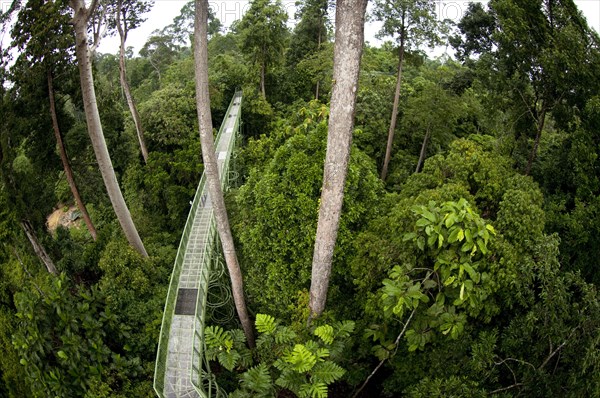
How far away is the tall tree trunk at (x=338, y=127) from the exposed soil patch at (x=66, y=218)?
1642 centimetres

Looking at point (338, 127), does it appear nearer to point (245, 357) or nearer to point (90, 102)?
point (245, 357)

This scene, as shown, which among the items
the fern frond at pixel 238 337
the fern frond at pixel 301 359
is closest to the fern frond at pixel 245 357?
the fern frond at pixel 238 337

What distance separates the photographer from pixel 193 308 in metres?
9.43

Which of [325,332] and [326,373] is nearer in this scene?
[326,373]

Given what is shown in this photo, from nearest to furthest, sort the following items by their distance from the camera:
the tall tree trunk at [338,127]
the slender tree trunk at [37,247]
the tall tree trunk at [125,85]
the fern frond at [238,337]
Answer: the tall tree trunk at [338,127], the fern frond at [238,337], the slender tree trunk at [37,247], the tall tree trunk at [125,85]

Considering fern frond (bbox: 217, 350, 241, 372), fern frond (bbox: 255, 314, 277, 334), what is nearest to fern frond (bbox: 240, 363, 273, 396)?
fern frond (bbox: 217, 350, 241, 372)

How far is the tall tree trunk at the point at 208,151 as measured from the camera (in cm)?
621

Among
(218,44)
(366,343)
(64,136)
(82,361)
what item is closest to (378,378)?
(366,343)

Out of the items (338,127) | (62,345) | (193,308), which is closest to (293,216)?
(338,127)

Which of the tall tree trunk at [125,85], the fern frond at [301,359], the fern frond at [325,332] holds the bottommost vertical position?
the fern frond at [301,359]

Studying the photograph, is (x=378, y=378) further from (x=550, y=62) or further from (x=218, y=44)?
(x=218, y=44)

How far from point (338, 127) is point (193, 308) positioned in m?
5.82

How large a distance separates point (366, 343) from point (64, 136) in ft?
29.9

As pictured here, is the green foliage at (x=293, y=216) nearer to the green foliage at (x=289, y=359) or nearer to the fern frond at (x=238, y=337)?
the fern frond at (x=238, y=337)
